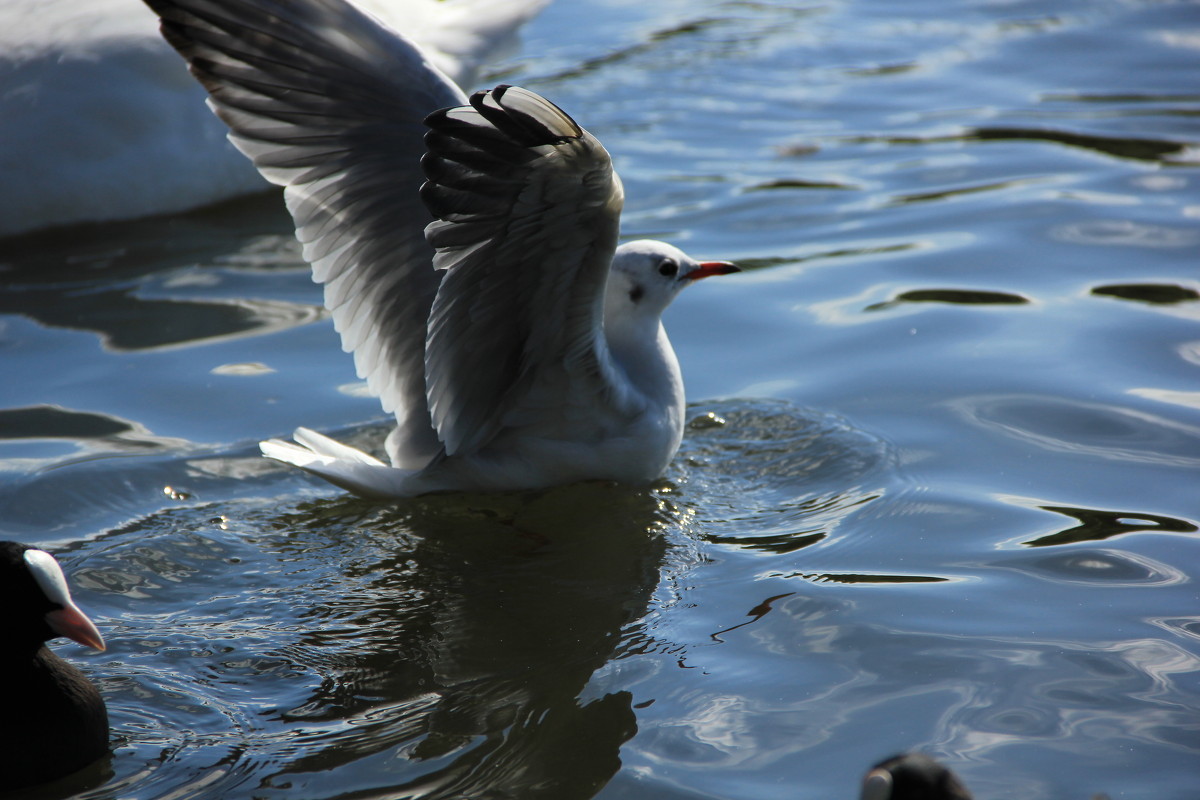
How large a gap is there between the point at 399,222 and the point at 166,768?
2129 mm

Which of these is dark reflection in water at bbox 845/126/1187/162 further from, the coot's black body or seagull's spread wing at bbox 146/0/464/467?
the coot's black body

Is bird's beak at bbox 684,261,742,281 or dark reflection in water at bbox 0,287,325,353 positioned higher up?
bird's beak at bbox 684,261,742,281

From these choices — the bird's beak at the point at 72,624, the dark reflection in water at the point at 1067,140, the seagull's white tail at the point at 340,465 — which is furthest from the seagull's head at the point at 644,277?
the dark reflection in water at the point at 1067,140

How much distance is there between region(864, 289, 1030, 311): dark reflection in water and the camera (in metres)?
6.16

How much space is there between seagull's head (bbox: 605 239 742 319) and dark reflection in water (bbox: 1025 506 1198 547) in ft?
4.98

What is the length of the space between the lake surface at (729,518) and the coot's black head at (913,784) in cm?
43

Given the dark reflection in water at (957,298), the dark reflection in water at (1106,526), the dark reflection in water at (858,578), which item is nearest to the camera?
the dark reflection in water at (858,578)

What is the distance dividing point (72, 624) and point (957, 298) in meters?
4.37

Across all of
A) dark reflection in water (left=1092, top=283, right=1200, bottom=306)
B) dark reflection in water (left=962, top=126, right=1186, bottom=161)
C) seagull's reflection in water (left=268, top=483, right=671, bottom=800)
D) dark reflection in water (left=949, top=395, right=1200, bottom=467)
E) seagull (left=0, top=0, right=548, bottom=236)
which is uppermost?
seagull (left=0, top=0, right=548, bottom=236)

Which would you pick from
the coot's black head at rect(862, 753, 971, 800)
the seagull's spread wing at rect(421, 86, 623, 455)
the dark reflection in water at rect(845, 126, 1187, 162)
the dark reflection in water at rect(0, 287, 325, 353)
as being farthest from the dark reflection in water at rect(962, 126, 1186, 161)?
the coot's black head at rect(862, 753, 971, 800)

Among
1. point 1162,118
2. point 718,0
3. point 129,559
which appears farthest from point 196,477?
point 718,0

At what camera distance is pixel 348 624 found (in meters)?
3.93

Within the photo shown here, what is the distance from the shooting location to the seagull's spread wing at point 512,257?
3.56 meters

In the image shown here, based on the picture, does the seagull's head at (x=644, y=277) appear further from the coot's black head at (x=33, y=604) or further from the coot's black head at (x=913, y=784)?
the coot's black head at (x=913, y=784)
